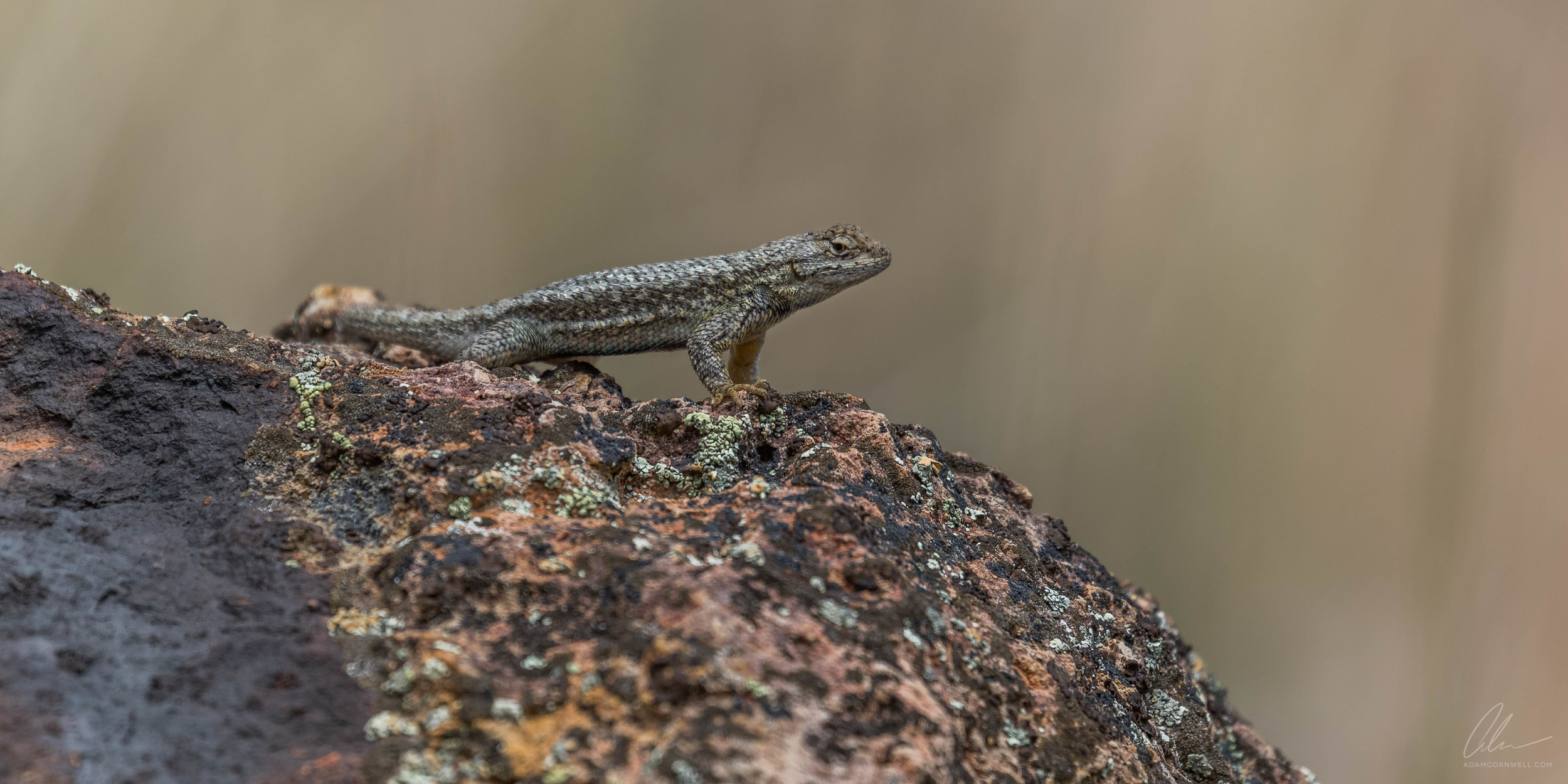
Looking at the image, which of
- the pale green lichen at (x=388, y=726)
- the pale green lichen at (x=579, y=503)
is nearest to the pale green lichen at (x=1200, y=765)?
the pale green lichen at (x=579, y=503)

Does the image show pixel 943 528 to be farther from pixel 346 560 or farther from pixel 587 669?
pixel 346 560

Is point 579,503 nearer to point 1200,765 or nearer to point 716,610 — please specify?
point 716,610

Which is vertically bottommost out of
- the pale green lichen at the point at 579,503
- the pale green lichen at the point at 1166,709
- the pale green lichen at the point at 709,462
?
the pale green lichen at the point at 1166,709

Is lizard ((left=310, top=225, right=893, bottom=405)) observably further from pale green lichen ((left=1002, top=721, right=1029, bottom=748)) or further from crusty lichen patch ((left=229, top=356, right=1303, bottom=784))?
pale green lichen ((left=1002, top=721, right=1029, bottom=748))

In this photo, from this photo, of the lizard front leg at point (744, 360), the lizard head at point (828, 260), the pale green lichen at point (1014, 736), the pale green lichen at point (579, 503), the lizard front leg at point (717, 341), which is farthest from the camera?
the lizard front leg at point (744, 360)

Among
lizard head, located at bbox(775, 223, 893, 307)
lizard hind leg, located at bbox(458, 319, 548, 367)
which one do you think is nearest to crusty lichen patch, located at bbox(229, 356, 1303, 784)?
lizard hind leg, located at bbox(458, 319, 548, 367)

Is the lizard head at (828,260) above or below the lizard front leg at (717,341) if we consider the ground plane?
above

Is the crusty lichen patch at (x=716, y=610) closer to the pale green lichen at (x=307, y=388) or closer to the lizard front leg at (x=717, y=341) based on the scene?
the pale green lichen at (x=307, y=388)

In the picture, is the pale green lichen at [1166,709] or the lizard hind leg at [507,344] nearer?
the pale green lichen at [1166,709]
